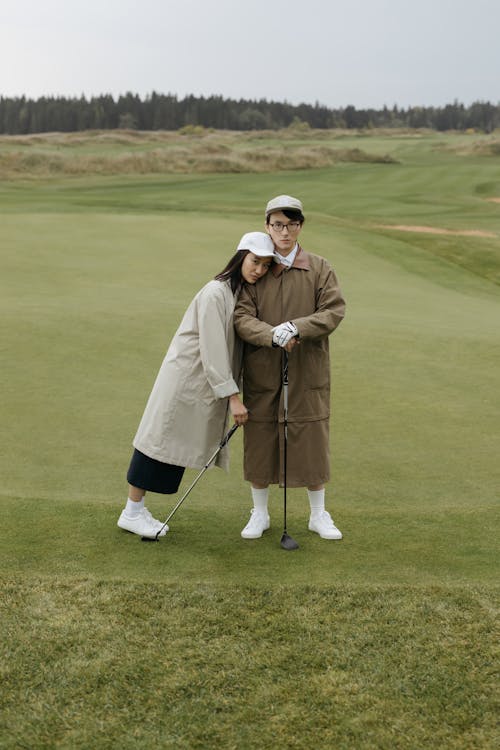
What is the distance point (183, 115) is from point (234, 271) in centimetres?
14983

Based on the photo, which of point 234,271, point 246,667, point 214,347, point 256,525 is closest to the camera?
point 246,667

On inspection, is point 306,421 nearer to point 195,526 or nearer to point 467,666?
point 195,526

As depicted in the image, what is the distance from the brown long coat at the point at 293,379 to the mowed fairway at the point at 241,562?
413mm

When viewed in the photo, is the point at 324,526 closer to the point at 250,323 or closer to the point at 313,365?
the point at 313,365

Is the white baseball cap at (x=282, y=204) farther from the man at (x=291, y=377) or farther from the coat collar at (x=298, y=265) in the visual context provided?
the coat collar at (x=298, y=265)

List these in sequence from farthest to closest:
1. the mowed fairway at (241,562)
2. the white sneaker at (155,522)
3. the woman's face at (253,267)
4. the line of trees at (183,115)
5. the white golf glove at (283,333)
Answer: the line of trees at (183,115) → the white sneaker at (155,522) → the woman's face at (253,267) → the white golf glove at (283,333) → the mowed fairway at (241,562)

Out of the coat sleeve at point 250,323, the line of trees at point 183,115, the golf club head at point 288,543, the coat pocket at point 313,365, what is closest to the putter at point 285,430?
the golf club head at point 288,543

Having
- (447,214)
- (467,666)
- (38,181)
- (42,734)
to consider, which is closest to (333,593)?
(467,666)

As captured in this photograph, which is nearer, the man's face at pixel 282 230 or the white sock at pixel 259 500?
the man's face at pixel 282 230

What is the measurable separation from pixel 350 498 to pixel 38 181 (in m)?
31.9

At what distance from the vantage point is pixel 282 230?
16.0 feet

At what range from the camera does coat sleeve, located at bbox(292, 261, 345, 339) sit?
479 cm

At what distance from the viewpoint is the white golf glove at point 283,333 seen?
4664 millimetres

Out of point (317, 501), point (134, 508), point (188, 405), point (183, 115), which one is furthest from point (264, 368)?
point (183, 115)
